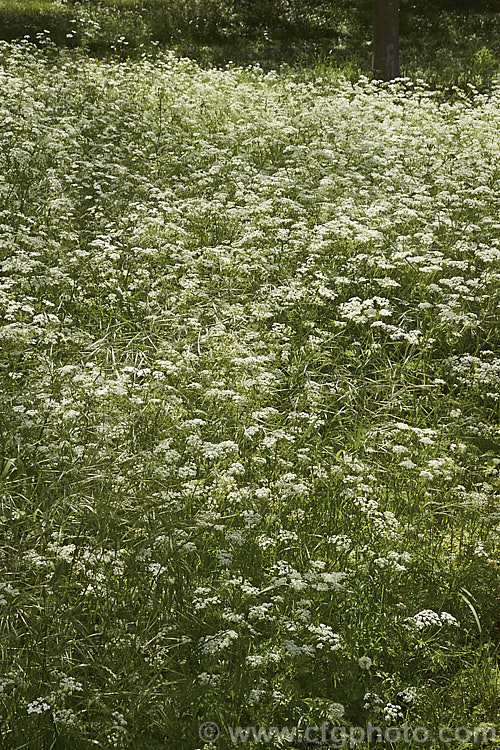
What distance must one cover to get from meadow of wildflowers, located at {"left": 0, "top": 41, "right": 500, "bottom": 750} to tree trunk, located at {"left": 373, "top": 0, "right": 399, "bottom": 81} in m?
4.69

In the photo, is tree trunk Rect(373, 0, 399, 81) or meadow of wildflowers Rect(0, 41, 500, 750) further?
tree trunk Rect(373, 0, 399, 81)

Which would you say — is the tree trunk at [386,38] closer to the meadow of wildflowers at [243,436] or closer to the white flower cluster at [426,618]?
the meadow of wildflowers at [243,436]

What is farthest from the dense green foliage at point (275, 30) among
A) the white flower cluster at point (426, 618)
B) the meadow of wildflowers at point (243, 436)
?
the white flower cluster at point (426, 618)

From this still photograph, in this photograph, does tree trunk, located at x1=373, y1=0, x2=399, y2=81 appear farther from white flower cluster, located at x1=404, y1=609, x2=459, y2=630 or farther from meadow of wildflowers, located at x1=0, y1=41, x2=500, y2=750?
white flower cluster, located at x1=404, y1=609, x2=459, y2=630

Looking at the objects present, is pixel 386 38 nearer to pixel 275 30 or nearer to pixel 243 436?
pixel 275 30

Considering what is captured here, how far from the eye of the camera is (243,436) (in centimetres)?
461

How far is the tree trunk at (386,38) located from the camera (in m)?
12.8

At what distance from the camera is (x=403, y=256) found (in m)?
5.98

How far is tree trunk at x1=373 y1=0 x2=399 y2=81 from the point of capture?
12.8m

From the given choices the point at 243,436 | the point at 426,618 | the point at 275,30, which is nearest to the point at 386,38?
the point at 275,30

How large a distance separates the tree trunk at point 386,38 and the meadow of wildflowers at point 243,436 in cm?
469

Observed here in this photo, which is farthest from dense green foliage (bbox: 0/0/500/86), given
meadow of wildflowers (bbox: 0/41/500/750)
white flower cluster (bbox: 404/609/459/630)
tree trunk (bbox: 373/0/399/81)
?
white flower cluster (bbox: 404/609/459/630)

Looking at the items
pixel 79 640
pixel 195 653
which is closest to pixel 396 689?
pixel 195 653

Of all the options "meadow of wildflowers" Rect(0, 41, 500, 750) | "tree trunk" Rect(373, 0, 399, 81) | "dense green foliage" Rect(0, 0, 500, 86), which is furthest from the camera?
"dense green foliage" Rect(0, 0, 500, 86)
